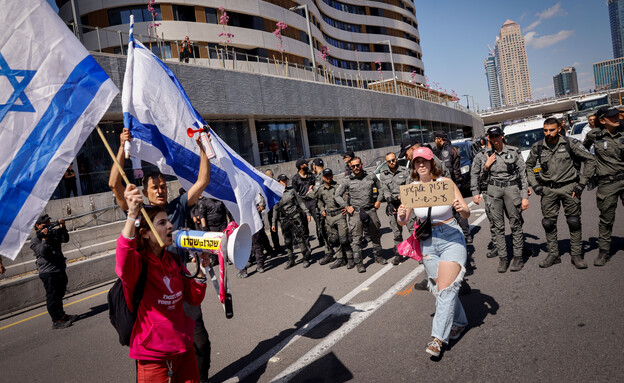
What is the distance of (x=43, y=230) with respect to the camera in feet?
22.2

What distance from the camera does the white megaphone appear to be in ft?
8.29

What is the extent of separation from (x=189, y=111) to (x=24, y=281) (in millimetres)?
7218

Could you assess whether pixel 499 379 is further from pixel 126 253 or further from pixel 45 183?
pixel 45 183

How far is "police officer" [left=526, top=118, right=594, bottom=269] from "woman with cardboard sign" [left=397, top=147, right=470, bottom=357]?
2.46m

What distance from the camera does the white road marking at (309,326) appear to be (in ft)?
13.5

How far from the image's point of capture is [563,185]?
570 cm

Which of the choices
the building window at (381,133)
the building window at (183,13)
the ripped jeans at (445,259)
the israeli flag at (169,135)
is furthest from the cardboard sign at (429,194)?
the building window at (381,133)

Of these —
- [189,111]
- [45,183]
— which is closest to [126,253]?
[45,183]

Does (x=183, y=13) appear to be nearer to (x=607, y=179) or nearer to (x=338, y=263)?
(x=338, y=263)

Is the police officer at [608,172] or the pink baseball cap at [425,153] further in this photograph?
the police officer at [608,172]

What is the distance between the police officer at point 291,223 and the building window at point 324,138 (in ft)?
57.8

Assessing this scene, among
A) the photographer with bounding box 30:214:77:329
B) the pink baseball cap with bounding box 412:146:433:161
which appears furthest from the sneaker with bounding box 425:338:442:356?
the photographer with bounding box 30:214:77:329

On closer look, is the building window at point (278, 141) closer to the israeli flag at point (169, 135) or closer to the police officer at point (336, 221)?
the police officer at point (336, 221)

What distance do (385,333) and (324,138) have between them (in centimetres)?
2359
